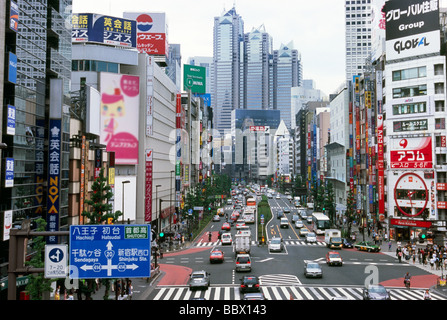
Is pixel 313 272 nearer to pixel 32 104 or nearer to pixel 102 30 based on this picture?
pixel 32 104

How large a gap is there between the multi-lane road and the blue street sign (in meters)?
11.6

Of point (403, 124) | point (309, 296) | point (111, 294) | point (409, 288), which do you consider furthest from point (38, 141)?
point (403, 124)

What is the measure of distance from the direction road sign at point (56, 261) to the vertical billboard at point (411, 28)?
200 feet

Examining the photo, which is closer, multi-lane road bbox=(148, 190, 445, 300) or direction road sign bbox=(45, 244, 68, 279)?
direction road sign bbox=(45, 244, 68, 279)

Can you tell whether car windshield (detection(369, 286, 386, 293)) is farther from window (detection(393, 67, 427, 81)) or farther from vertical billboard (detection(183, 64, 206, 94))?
vertical billboard (detection(183, 64, 206, 94))

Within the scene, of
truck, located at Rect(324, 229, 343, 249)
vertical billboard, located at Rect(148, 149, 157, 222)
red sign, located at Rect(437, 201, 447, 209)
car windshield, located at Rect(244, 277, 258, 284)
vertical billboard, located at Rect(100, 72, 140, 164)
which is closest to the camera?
car windshield, located at Rect(244, 277, 258, 284)

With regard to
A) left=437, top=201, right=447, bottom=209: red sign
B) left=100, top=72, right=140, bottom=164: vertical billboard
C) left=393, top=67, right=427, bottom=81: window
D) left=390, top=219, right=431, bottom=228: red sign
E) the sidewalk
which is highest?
left=393, top=67, right=427, bottom=81: window

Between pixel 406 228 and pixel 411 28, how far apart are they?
97.5 ft

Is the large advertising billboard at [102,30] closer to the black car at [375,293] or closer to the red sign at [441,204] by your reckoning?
the red sign at [441,204]

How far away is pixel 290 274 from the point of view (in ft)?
125

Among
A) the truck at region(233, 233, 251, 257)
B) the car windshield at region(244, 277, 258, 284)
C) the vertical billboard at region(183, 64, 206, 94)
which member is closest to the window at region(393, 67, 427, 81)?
the truck at region(233, 233, 251, 257)

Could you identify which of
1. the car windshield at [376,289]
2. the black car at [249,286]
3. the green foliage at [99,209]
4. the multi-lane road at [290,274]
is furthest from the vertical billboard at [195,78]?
the car windshield at [376,289]

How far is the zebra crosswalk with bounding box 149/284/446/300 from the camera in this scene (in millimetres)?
29078

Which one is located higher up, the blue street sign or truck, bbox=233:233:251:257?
the blue street sign
